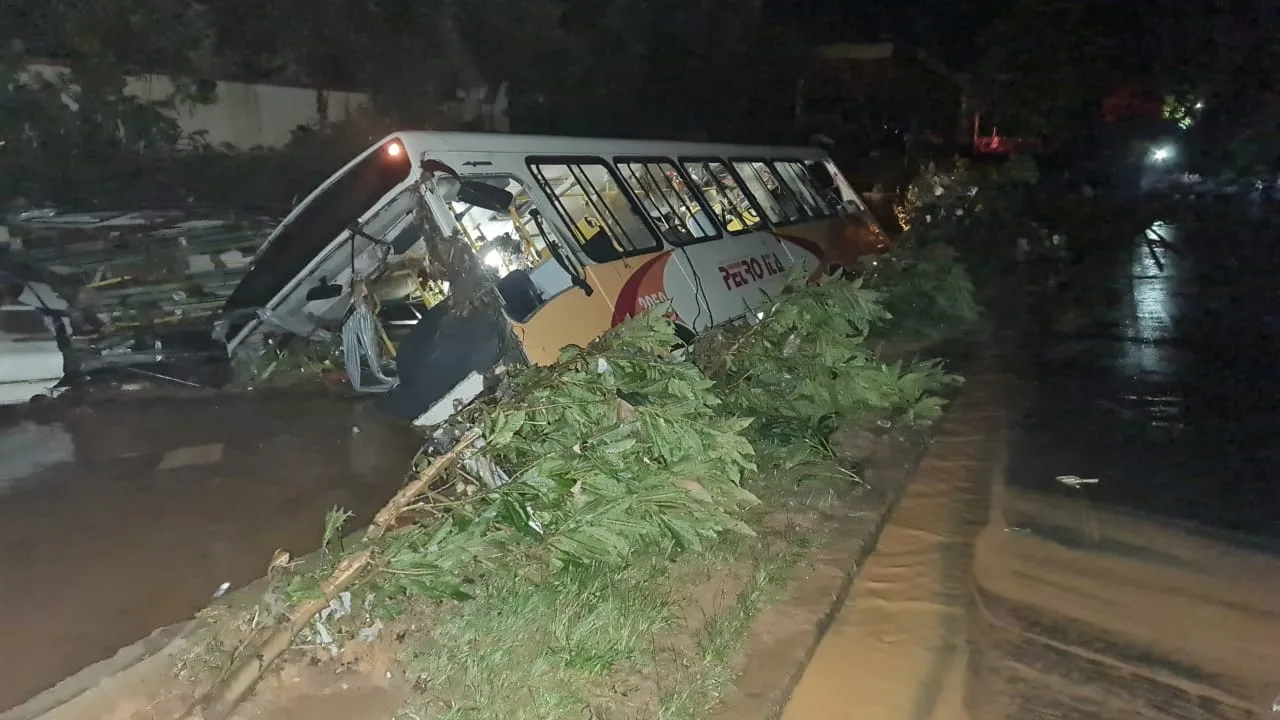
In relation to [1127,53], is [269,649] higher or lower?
lower

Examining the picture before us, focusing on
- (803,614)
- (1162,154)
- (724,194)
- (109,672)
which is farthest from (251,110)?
(1162,154)

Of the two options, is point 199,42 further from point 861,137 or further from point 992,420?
point 861,137

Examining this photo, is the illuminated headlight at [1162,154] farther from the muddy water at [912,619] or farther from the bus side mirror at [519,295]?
the bus side mirror at [519,295]

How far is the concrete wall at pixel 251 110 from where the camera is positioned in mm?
11711

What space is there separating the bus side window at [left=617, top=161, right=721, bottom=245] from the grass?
16.2 feet

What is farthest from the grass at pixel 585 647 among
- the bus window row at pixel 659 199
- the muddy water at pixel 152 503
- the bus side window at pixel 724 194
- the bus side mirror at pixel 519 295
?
the bus side window at pixel 724 194

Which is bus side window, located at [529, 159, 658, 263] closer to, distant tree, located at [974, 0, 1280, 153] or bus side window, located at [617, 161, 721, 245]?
bus side window, located at [617, 161, 721, 245]

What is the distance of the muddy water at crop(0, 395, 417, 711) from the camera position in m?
4.61

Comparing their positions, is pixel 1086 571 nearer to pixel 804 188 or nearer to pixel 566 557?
pixel 566 557

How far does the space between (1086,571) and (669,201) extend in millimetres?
5372

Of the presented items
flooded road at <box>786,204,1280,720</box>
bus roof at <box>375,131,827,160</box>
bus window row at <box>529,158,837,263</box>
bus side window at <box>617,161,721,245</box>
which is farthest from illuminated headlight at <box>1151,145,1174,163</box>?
bus side window at <box>617,161,721,245</box>

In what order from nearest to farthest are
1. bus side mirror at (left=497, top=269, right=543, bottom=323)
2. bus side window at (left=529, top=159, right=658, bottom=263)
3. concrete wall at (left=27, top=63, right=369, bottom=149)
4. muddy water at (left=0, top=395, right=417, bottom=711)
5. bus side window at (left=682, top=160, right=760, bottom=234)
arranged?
A: muddy water at (left=0, top=395, right=417, bottom=711) < bus side mirror at (left=497, top=269, right=543, bottom=323) < bus side window at (left=529, top=159, right=658, bottom=263) < bus side window at (left=682, top=160, right=760, bottom=234) < concrete wall at (left=27, top=63, right=369, bottom=149)

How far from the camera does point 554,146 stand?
777 cm

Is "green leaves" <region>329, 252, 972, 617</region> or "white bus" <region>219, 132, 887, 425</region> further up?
"white bus" <region>219, 132, 887, 425</region>
